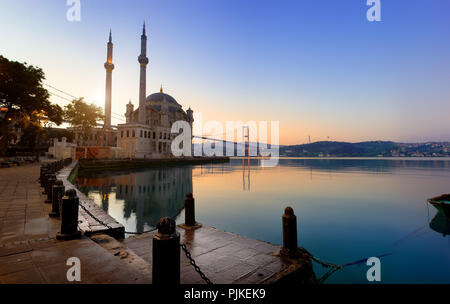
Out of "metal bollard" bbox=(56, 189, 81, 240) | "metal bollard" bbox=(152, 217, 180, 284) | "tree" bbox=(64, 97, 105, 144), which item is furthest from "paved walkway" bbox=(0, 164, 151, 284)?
"tree" bbox=(64, 97, 105, 144)

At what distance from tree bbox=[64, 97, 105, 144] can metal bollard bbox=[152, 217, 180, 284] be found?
52.7 meters

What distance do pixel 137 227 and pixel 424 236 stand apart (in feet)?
45.9

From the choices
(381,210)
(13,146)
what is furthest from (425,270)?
(13,146)

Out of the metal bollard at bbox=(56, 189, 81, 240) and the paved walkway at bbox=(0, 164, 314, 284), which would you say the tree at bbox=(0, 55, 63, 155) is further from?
the metal bollard at bbox=(56, 189, 81, 240)

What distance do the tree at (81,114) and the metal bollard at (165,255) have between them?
52674 millimetres

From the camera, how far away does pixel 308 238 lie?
9609mm

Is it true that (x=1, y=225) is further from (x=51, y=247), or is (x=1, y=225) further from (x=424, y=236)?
(x=424, y=236)

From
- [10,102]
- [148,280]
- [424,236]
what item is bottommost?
[424,236]

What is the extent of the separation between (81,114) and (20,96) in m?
21.8

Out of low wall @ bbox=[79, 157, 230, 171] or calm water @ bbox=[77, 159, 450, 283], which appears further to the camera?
low wall @ bbox=[79, 157, 230, 171]

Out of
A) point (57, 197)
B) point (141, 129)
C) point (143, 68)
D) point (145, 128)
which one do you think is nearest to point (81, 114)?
point (141, 129)

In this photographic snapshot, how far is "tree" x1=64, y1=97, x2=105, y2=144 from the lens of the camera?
44906 mm

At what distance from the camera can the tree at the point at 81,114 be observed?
147 ft

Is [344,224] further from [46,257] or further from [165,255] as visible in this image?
[46,257]
